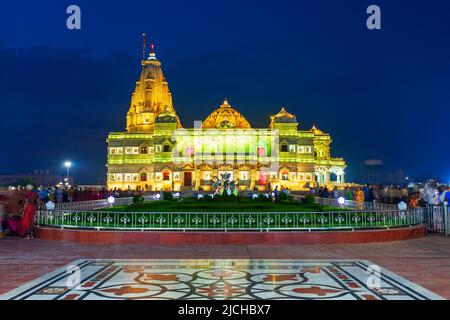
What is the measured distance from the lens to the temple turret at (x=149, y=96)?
3314 inches

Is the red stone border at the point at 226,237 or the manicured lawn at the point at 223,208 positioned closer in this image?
the red stone border at the point at 226,237

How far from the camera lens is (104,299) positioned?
22.4ft

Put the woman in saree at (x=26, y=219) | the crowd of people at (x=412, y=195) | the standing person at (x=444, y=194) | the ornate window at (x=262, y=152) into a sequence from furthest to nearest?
the ornate window at (x=262, y=152) < the crowd of people at (x=412, y=195) < the standing person at (x=444, y=194) < the woman in saree at (x=26, y=219)

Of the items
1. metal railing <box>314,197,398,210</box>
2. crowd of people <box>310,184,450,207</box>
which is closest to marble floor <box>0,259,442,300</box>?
metal railing <box>314,197,398,210</box>

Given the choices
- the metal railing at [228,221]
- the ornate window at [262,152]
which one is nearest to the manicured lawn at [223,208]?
the metal railing at [228,221]

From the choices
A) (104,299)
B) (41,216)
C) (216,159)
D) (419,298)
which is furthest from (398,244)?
(216,159)

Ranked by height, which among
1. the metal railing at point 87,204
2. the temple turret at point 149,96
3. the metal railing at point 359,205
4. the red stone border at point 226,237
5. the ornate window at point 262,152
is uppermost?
the temple turret at point 149,96

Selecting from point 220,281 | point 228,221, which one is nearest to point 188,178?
point 228,221

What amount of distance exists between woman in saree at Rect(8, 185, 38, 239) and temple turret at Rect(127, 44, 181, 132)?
67864 mm

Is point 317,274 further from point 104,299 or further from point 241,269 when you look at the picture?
point 104,299

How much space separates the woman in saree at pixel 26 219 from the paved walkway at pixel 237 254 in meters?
0.43

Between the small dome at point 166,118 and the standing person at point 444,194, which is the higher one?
the small dome at point 166,118

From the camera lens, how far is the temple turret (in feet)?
276

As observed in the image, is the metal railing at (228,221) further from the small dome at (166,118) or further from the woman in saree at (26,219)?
the small dome at (166,118)
